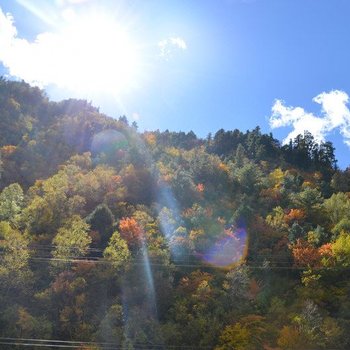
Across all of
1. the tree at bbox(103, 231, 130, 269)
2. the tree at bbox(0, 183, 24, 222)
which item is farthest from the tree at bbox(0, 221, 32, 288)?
the tree at bbox(0, 183, 24, 222)

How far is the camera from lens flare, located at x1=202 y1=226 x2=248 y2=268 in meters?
62.8

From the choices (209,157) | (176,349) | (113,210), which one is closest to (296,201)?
(209,157)

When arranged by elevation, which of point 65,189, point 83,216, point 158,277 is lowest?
point 158,277

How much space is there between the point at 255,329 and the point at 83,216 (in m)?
35.4

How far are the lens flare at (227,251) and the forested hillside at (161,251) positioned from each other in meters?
0.20

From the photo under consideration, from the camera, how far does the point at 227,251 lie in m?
64.0

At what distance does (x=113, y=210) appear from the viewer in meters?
74.4

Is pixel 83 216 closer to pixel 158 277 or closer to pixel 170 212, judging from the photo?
pixel 170 212

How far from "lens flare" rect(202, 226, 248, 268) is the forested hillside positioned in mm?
201

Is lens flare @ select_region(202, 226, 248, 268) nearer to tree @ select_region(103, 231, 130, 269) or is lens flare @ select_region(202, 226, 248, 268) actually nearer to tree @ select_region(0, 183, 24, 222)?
tree @ select_region(103, 231, 130, 269)

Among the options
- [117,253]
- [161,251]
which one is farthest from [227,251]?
[117,253]

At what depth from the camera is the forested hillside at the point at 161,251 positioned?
4425cm

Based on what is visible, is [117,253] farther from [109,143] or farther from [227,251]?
[109,143]

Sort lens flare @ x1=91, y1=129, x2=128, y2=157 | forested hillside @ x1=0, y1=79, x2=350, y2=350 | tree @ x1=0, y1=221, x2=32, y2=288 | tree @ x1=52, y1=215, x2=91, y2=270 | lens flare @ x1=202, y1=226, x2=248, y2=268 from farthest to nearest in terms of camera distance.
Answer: lens flare @ x1=91, y1=129, x2=128, y2=157, lens flare @ x1=202, y1=226, x2=248, y2=268, tree @ x1=52, y1=215, x2=91, y2=270, tree @ x1=0, y1=221, x2=32, y2=288, forested hillside @ x1=0, y1=79, x2=350, y2=350
